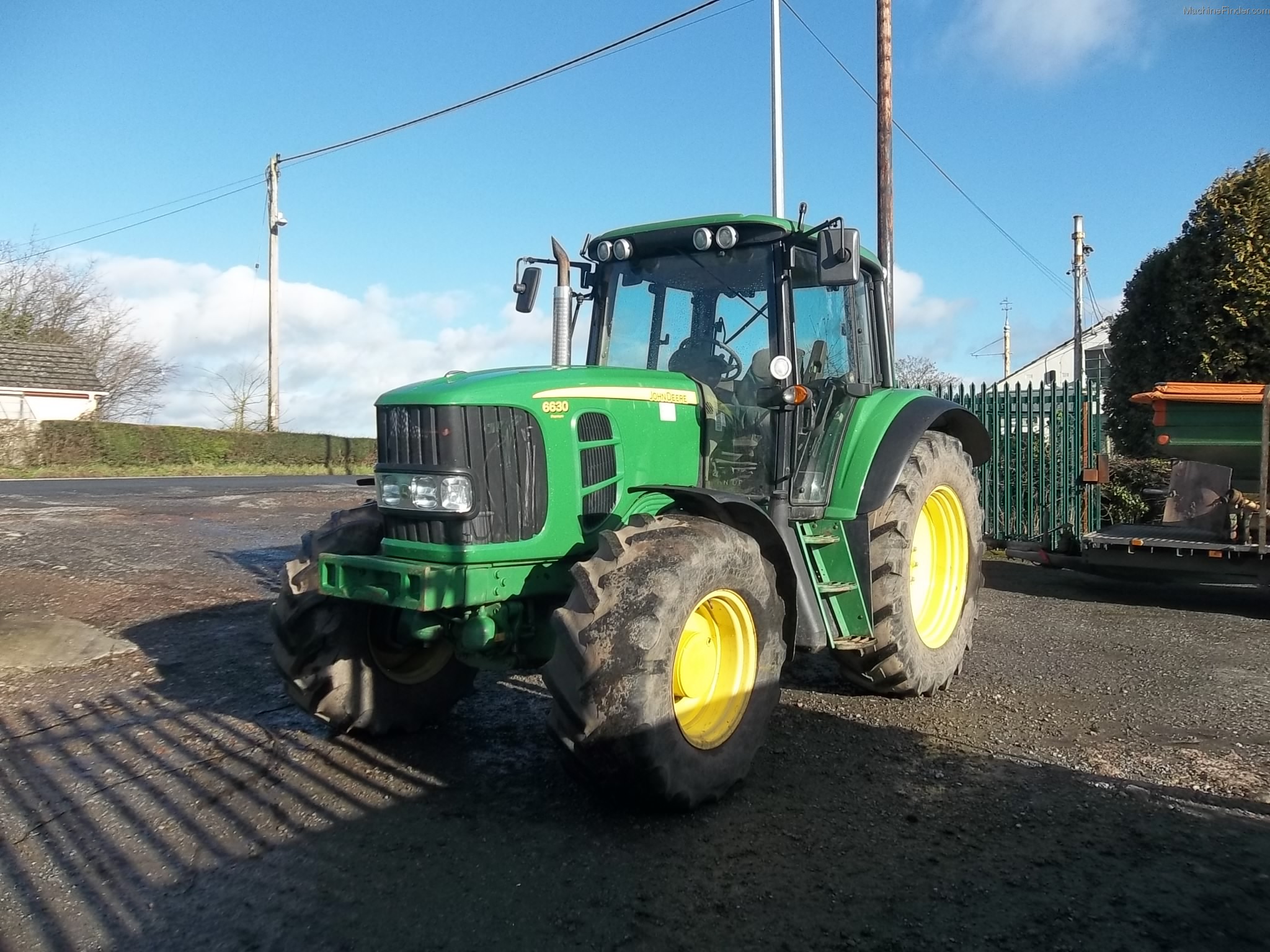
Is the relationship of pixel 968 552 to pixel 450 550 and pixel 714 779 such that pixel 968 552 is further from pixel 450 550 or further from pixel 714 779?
pixel 450 550

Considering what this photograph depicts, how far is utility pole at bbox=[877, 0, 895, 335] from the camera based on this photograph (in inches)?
474

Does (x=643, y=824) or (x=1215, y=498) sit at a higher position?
(x=1215, y=498)

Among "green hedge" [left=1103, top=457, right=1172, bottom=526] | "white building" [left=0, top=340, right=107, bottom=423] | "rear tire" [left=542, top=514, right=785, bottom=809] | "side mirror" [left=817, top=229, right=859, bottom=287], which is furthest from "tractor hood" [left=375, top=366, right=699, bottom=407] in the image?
"white building" [left=0, top=340, right=107, bottom=423]

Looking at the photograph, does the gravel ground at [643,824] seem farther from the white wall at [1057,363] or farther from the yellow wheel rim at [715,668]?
the white wall at [1057,363]

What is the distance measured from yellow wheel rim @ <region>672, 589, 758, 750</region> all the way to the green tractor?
1 cm

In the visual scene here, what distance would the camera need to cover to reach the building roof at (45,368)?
33156 millimetres

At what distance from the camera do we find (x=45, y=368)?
34.2m

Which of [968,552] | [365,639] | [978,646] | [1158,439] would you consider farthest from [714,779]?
[1158,439]

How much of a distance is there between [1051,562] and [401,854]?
8277 mm

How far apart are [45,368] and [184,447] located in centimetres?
956

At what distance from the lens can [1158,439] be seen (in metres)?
8.05

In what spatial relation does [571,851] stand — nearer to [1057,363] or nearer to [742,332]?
[742,332]

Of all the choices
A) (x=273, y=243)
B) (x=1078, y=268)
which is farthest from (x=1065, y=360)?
(x=273, y=243)

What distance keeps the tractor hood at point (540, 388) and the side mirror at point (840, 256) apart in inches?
34.5
